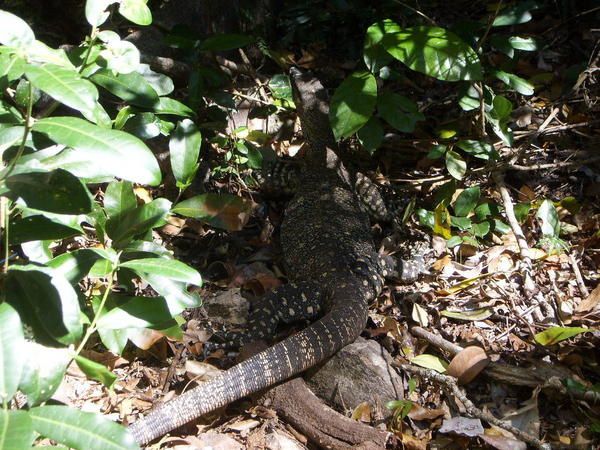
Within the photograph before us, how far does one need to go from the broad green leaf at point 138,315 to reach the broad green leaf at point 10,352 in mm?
521

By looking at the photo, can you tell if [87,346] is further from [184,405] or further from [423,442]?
[423,442]

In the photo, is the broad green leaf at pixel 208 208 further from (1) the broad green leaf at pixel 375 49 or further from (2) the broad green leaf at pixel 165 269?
(1) the broad green leaf at pixel 375 49

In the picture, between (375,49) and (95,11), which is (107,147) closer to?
(95,11)

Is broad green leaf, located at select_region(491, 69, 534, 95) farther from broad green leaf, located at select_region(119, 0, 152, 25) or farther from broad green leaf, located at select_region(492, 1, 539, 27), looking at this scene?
broad green leaf, located at select_region(119, 0, 152, 25)

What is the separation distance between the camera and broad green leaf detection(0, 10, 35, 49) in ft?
7.02

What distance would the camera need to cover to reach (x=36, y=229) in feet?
7.66

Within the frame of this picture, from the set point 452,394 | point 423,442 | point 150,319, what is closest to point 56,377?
point 150,319

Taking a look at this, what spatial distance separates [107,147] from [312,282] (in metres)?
3.43

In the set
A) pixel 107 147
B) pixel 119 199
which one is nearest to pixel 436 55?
pixel 119 199

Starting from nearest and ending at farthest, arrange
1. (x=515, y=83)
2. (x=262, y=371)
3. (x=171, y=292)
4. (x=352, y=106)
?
(x=171, y=292), (x=262, y=371), (x=352, y=106), (x=515, y=83)

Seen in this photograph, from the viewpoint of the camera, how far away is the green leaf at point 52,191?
195 centimetres

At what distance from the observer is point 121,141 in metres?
1.98

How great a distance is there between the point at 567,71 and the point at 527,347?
10.0 ft

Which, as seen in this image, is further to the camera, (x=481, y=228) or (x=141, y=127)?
(x=481, y=228)
